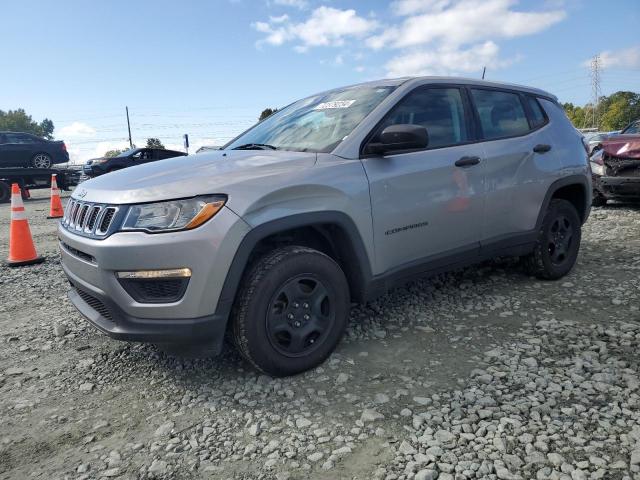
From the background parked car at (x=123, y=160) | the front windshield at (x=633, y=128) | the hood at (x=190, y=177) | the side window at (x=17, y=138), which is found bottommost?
the hood at (x=190, y=177)

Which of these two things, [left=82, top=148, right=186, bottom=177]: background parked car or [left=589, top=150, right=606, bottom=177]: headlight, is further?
[left=82, top=148, right=186, bottom=177]: background parked car

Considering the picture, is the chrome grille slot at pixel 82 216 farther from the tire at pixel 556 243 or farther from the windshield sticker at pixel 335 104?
the tire at pixel 556 243

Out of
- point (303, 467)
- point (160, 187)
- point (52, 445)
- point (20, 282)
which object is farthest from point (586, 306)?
point (20, 282)

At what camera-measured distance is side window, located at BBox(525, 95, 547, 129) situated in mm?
4155

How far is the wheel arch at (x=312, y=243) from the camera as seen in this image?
2400 millimetres

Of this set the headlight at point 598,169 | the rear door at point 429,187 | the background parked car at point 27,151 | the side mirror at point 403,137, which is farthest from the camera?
the background parked car at point 27,151

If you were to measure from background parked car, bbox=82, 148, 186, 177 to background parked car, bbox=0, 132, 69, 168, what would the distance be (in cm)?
133

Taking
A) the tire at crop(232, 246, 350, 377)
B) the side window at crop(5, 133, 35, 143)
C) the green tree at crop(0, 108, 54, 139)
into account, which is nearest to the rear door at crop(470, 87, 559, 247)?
the tire at crop(232, 246, 350, 377)

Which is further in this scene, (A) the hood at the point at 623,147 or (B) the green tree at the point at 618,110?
(B) the green tree at the point at 618,110

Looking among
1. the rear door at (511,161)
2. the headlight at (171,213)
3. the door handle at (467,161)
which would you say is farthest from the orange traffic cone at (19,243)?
the rear door at (511,161)

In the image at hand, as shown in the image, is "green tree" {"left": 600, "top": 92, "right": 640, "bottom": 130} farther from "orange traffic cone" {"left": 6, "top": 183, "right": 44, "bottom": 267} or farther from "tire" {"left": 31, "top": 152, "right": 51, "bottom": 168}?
"orange traffic cone" {"left": 6, "top": 183, "right": 44, "bottom": 267}

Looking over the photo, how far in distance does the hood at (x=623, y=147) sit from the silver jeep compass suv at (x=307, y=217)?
4.27 metres

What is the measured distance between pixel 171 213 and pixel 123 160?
17.7 metres

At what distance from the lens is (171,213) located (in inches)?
92.3
